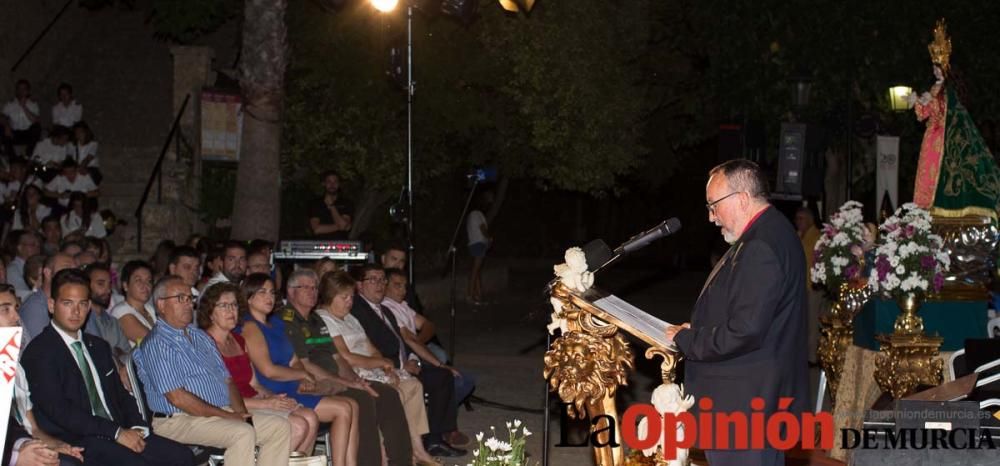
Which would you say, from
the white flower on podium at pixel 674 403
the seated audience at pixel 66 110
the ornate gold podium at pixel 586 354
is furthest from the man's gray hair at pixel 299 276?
the seated audience at pixel 66 110

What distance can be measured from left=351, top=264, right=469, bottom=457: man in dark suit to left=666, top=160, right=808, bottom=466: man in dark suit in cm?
462

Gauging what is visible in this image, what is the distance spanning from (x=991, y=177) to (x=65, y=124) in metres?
13.0

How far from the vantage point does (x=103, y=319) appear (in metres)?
8.38

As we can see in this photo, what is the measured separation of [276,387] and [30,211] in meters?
8.42

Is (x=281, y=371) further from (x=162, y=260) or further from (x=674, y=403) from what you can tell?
(x=674, y=403)

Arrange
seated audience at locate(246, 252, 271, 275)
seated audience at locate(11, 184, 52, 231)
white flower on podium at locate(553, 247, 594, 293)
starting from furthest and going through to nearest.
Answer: seated audience at locate(11, 184, 52, 231) < seated audience at locate(246, 252, 271, 275) < white flower on podium at locate(553, 247, 594, 293)

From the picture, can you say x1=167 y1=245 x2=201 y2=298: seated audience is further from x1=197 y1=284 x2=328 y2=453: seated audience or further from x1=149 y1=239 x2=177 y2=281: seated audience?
x1=197 y1=284 x2=328 y2=453: seated audience

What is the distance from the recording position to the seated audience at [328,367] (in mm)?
8664

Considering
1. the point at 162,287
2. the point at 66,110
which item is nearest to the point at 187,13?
the point at 66,110

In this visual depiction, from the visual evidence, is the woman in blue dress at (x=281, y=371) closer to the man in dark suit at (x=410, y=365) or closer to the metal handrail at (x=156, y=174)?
the man in dark suit at (x=410, y=365)

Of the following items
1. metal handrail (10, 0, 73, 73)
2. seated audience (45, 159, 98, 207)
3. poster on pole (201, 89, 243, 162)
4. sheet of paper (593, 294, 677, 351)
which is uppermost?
metal handrail (10, 0, 73, 73)

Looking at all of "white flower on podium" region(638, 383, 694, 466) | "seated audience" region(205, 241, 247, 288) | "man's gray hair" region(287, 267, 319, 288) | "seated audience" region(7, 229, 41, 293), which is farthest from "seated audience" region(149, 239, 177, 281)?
"white flower on podium" region(638, 383, 694, 466)

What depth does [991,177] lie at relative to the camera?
8.93m

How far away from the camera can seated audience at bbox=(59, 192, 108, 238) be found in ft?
50.0
